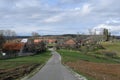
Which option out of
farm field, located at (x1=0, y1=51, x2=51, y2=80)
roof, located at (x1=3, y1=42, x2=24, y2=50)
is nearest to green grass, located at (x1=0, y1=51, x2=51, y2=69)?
farm field, located at (x1=0, y1=51, x2=51, y2=80)

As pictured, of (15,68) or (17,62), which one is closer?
(15,68)

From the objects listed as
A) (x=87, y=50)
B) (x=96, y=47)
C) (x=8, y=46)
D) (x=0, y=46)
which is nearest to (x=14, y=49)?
(x=8, y=46)

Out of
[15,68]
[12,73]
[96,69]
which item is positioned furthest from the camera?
[15,68]

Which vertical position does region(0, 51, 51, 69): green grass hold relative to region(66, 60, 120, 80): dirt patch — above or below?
below

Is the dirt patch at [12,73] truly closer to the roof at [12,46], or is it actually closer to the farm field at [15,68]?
the farm field at [15,68]

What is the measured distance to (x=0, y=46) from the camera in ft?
422

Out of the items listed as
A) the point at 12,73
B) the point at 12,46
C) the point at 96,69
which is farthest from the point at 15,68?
the point at 12,46

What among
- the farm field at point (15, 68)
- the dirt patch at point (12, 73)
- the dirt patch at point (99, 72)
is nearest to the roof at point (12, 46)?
the farm field at point (15, 68)

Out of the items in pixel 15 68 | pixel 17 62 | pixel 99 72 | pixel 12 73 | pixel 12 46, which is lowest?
pixel 17 62

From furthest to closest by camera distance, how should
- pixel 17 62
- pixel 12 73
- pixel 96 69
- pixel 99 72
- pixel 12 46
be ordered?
1. pixel 12 46
2. pixel 17 62
3. pixel 96 69
4. pixel 99 72
5. pixel 12 73

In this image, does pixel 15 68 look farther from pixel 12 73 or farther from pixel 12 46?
pixel 12 46

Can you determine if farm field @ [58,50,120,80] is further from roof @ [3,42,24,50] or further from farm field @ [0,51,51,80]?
roof @ [3,42,24,50]

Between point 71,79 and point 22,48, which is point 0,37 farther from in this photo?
point 71,79

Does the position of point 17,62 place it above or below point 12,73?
below
